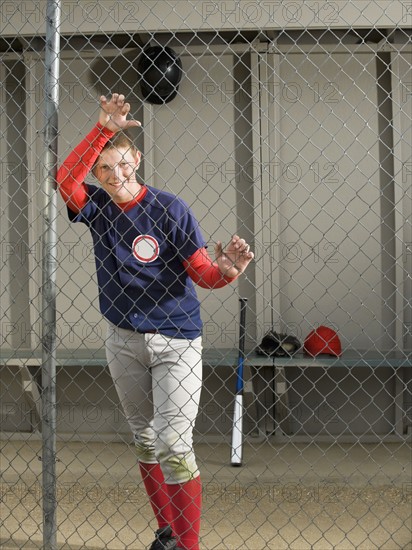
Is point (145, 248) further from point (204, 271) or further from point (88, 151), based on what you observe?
point (88, 151)

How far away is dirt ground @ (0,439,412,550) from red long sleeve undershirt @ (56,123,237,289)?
106 cm

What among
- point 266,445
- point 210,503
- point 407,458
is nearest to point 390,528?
point 210,503

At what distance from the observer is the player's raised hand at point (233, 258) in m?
3.18

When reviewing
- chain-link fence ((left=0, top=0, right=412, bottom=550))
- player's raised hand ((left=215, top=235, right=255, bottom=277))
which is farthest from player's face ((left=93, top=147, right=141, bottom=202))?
chain-link fence ((left=0, top=0, right=412, bottom=550))

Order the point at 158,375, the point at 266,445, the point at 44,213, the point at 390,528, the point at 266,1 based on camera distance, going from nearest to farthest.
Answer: the point at 158,375 < the point at 44,213 < the point at 390,528 < the point at 266,1 < the point at 266,445

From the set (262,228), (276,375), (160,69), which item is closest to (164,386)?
(276,375)

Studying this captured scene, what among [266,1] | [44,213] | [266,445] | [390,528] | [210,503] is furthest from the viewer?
[266,445]

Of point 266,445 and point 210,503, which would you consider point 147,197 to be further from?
point 266,445

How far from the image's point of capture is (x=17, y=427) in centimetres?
621

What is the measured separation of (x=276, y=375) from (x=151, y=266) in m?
2.39

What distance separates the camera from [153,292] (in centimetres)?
341

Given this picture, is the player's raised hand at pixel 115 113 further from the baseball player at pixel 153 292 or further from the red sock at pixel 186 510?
the red sock at pixel 186 510

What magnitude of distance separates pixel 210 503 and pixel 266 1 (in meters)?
2.81

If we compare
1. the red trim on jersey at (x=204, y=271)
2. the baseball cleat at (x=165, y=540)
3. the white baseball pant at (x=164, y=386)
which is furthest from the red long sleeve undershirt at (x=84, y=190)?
the baseball cleat at (x=165, y=540)
